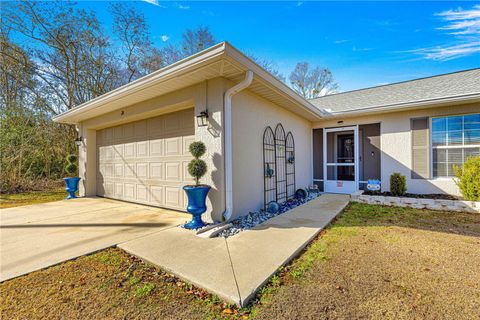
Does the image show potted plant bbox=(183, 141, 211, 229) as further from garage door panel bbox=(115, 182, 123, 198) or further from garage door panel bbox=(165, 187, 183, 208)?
garage door panel bbox=(115, 182, 123, 198)

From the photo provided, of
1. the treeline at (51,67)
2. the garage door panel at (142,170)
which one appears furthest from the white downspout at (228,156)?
the treeline at (51,67)

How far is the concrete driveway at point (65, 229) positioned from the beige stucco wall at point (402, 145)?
21.2 ft

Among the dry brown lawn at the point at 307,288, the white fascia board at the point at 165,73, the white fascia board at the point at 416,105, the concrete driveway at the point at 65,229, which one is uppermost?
the white fascia board at the point at 165,73

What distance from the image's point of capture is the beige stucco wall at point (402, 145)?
19.5 feet

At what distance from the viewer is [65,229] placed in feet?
12.9

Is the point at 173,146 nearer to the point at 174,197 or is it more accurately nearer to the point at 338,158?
the point at 174,197

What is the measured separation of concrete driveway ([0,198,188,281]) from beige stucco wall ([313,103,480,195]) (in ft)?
21.2

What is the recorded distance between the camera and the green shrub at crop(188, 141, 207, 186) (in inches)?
154

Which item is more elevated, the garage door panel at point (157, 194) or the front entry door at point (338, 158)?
the front entry door at point (338, 158)

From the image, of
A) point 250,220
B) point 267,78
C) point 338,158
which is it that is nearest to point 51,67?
point 267,78

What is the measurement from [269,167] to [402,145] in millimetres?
4463

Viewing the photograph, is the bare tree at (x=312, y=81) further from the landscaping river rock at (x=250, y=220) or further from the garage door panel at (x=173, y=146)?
the garage door panel at (x=173, y=146)

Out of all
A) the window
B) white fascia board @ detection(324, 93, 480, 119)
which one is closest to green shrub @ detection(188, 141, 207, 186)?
white fascia board @ detection(324, 93, 480, 119)

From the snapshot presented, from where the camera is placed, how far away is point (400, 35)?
737cm
